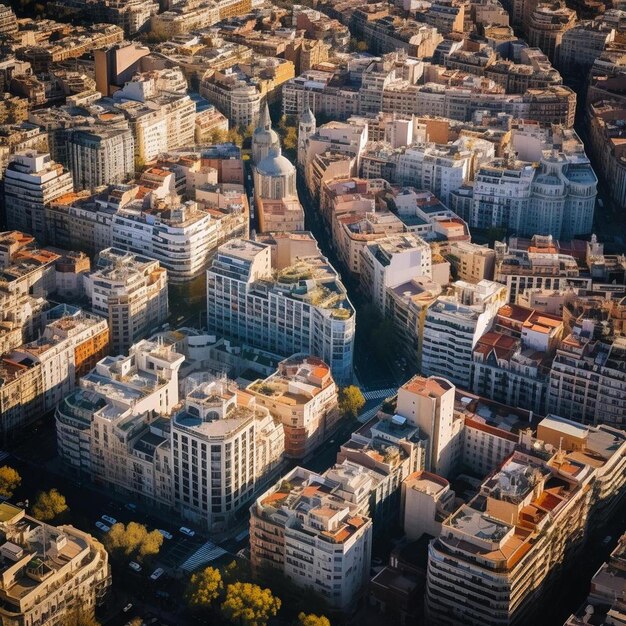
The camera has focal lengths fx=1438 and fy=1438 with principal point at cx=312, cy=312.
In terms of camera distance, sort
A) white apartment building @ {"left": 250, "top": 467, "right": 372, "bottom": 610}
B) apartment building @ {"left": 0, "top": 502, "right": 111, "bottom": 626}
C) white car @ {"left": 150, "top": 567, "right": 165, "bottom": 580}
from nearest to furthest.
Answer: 1. apartment building @ {"left": 0, "top": 502, "right": 111, "bottom": 626}
2. white apartment building @ {"left": 250, "top": 467, "right": 372, "bottom": 610}
3. white car @ {"left": 150, "top": 567, "right": 165, "bottom": 580}

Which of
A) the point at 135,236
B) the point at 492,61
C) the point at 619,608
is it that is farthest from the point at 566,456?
the point at 492,61

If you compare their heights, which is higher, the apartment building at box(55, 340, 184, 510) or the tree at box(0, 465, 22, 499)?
the apartment building at box(55, 340, 184, 510)

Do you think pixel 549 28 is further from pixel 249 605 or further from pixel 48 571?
pixel 48 571

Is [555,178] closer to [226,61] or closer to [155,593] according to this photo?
[226,61]

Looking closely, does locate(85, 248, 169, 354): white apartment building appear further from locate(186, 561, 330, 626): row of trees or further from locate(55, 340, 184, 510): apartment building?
locate(186, 561, 330, 626): row of trees

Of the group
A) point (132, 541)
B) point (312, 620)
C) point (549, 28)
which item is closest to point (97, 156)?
point (132, 541)

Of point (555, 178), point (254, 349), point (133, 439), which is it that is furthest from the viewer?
point (555, 178)

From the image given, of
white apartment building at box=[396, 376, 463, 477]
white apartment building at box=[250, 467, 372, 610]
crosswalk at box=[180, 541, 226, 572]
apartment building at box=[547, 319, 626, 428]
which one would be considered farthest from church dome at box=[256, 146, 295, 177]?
white apartment building at box=[250, 467, 372, 610]

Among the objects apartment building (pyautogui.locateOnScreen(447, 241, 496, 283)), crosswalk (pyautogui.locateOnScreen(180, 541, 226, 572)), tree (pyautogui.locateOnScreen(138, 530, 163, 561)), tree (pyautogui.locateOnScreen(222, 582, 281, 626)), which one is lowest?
crosswalk (pyautogui.locateOnScreen(180, 541, 226, 572))
